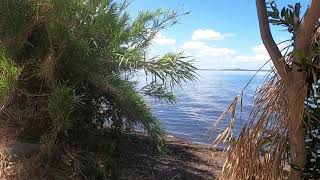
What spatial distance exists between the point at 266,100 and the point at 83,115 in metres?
3.08

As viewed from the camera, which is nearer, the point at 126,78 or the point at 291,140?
the point at 291,140

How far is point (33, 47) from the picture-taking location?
533cm

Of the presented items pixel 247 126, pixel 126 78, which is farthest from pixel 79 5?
pixel 247 126

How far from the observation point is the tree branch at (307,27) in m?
2.46

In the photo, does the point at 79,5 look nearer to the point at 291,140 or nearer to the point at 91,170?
the point at 91,170

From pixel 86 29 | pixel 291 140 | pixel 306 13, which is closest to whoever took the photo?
pixel 306 13

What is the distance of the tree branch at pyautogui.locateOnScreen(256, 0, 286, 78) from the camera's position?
2.63 m

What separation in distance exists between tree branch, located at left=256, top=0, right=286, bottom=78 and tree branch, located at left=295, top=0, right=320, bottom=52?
13 centimetres

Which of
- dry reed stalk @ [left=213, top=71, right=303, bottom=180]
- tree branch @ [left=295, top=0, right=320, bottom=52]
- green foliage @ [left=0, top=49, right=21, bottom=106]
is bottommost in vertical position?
dry reed stalk @ [left=213, top=71, right=303, bottom=180]

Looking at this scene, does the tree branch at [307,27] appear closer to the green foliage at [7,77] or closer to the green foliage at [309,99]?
the green foliage at [309,99]

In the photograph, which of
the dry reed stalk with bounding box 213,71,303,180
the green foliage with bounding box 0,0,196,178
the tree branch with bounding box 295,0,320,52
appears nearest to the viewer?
the tree branch with bounding box 295,0,320,52

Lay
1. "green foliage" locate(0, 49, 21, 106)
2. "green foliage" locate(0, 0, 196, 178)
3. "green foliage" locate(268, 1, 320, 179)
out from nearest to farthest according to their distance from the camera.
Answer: "green foliage" locate(268, 1, 320, 179) → "green foliage" locate(0, 49, 21, 106) → "green foliage" locate(0, 0, 196, 178)

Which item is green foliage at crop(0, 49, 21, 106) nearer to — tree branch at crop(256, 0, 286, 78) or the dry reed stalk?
the dry reed stalk

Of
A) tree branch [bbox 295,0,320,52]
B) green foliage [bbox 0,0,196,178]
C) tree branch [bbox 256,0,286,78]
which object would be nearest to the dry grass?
tree branch [bbox 256,0,286,78]
